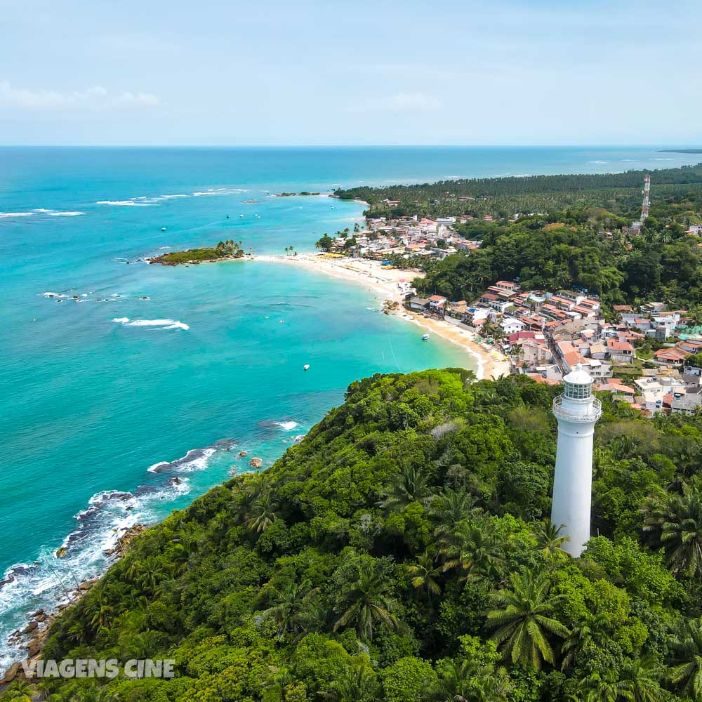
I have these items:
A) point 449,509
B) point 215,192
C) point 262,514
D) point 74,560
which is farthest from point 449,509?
point 215,192

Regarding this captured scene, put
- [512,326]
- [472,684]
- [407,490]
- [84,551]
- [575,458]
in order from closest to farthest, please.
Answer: [472,684] < [575,458] < [407,490] < [84,551] < [512,326]

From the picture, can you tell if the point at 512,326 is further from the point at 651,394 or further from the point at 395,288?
the point at 395,288

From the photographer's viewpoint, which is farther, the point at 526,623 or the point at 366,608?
the point at 366,608

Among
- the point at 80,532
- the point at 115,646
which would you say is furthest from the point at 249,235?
the point at 115,646

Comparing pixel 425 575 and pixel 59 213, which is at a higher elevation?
pixel 59 213

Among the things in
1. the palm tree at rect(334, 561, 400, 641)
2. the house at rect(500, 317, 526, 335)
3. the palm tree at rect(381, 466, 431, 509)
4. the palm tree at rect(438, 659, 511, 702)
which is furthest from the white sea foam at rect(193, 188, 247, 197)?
the palm tree at rect(438, 659, 511, 702)

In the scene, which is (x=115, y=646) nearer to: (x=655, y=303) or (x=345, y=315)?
(x=345, y=315)

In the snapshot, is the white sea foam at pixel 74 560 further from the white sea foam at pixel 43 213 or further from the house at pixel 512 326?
the white sea foam at pixel 43 213
